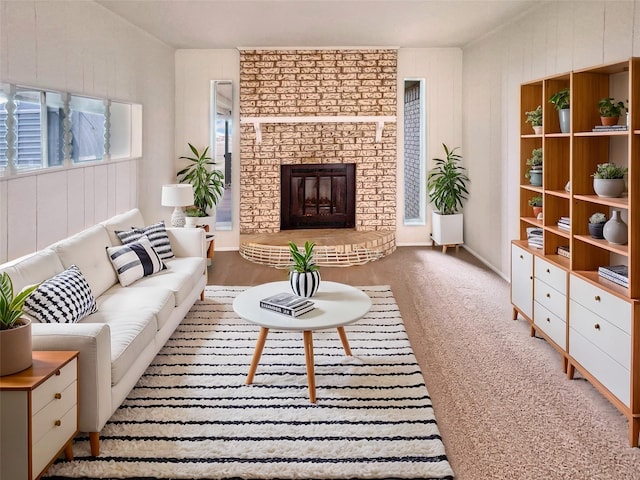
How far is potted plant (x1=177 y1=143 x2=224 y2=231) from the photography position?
748 cm

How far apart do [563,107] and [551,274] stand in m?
1.13

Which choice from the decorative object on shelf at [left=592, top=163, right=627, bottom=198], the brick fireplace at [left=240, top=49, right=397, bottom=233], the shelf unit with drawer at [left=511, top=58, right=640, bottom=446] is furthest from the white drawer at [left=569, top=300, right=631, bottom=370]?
the brick fireplace at [left=240, top=49, right=397, bottom=233]

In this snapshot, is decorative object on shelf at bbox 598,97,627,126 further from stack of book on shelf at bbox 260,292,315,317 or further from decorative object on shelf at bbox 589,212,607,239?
stack of book on shelf at bbox 260,292,315,317

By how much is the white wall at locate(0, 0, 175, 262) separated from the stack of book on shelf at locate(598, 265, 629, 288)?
11.6ft

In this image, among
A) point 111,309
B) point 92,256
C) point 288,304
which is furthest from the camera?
point 92,256

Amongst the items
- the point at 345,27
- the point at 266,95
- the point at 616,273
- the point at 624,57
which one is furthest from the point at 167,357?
the point at 266,95

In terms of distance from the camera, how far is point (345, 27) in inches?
251

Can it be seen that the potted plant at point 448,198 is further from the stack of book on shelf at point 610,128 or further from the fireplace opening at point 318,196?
the stack of book on shelf at point 610,128

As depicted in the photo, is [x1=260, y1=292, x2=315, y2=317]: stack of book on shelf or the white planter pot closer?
[x1=260, y1=292, x2=315, y2=317]: stack of book on shelf

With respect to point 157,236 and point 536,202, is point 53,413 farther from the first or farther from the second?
point 536,202

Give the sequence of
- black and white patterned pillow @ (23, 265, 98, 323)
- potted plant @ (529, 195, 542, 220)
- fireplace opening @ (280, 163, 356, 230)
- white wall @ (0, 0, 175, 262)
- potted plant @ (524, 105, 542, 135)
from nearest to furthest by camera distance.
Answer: black and white patterned pillow @ (23, 265, 98, 323)
white wall @ (0, 0, 175, 262)
potted plant @ (524, 105, 542, 135)
potted plant @ (529, 195, 542, 220)
fireplace opening @ (280, 163, 356, 230)

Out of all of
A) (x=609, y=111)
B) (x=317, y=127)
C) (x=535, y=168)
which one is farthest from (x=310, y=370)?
(x=317, y=127)

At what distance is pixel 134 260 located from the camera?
4375 mm

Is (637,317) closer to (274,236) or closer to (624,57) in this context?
(624,57)
